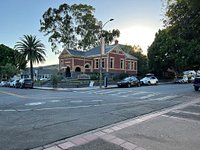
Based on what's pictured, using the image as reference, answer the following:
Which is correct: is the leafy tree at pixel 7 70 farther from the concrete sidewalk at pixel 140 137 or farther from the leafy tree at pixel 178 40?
the concrete sidewalk at pixel 140 137

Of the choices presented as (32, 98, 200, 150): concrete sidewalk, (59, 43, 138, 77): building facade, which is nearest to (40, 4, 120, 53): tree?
(59, 43, 138, 77): building facade

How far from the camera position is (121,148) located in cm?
508

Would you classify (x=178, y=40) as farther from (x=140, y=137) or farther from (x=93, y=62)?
(x=140, y=137)

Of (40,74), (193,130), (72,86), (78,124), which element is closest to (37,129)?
(78,124)

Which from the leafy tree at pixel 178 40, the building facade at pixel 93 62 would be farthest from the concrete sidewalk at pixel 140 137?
the building facade at pixel 93 62

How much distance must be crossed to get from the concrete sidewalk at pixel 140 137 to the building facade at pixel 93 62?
3771 centimetres

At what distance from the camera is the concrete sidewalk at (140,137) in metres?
5.21

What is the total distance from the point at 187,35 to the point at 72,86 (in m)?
18.9

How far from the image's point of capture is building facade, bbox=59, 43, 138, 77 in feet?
153

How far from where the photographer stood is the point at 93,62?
164ft

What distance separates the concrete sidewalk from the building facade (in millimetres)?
37708

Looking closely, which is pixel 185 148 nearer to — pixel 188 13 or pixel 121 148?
pixel 121 148

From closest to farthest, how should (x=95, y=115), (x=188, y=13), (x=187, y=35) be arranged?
1. (x=95, y=115)
2. (x=188, y=13)
3. (x=187, y=35)

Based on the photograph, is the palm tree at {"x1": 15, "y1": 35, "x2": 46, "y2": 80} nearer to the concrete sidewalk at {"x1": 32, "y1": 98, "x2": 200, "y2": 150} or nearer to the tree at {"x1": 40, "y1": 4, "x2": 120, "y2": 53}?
the tree at {"x1": 40, "y1": 4, "x2": 120, "y2": 53}
